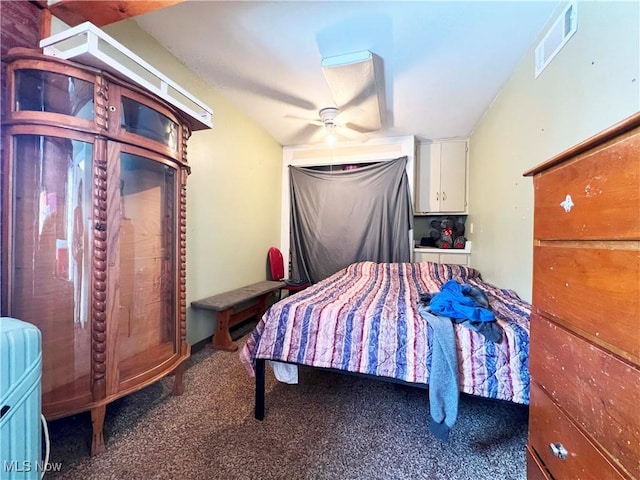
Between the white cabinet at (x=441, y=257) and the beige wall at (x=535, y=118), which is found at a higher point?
the beige wall at (x=535, y=118)

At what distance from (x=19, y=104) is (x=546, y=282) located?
7.23ft

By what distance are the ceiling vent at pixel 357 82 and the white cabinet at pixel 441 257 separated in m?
1.80

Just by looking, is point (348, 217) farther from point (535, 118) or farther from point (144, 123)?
point (144, 123)

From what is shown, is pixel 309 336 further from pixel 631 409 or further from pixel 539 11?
pixel 539 11

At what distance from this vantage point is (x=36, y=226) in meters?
1.20

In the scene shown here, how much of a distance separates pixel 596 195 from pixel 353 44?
180 centimetres

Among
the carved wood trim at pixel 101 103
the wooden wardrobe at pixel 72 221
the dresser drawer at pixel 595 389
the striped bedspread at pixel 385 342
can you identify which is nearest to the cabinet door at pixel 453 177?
the striped bedspread at pixel 385 342

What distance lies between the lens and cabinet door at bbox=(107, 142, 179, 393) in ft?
4.21

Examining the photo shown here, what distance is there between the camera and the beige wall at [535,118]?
3.47ft

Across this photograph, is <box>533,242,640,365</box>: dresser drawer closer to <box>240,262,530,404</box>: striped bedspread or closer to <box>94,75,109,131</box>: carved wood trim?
<box>240,262,530,404</box>: striped bedspread

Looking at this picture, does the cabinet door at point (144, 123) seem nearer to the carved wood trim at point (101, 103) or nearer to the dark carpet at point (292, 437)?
the carved wood trim at point (101, 103)

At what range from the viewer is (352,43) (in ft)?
5.97

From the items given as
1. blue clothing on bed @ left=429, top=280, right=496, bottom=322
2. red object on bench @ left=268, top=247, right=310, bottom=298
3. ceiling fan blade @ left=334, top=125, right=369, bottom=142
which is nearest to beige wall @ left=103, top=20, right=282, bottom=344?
red object on bench @ left=268, top=247, right=310, bottom=298

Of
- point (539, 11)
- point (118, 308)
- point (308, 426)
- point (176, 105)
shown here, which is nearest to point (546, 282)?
point (308, 426)
